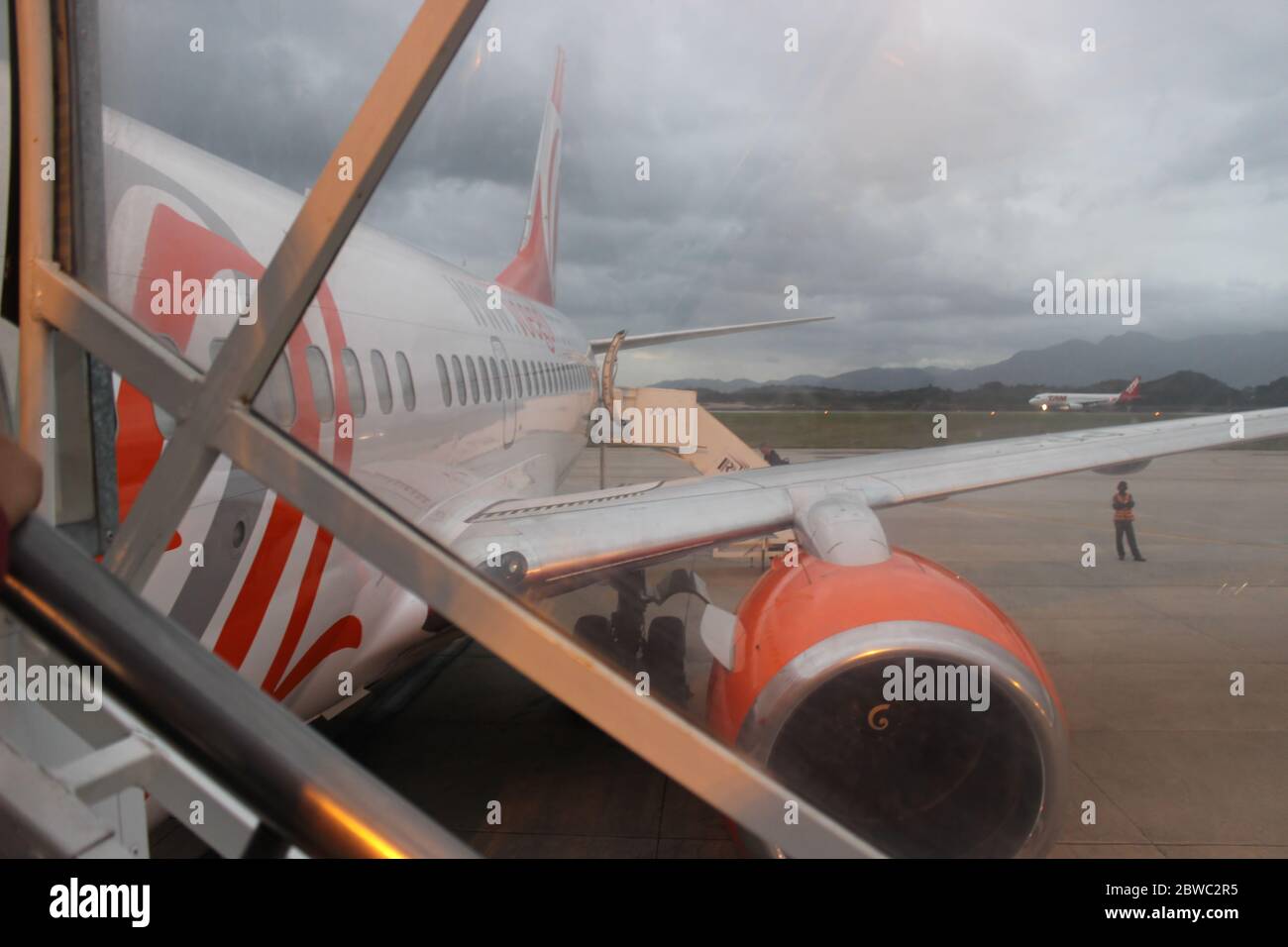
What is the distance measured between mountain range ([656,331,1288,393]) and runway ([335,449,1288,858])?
123cm

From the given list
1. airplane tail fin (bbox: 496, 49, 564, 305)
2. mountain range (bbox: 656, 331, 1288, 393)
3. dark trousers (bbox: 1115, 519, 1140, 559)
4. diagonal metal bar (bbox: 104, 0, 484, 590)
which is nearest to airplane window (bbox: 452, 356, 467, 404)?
airplane tail fin (bbox: 496, 49, 564, 305)

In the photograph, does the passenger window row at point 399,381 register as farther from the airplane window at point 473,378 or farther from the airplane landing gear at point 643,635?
the airplane landing gear at point 643,635

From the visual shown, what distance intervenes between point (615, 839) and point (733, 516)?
5.07ft

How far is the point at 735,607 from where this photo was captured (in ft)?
11.7

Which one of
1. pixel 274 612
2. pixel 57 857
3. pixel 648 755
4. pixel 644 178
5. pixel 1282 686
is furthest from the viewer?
pixel 1282 686

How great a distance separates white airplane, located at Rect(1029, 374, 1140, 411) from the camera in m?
2.42

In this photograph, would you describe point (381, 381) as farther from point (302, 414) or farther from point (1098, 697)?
point (1098, 697)

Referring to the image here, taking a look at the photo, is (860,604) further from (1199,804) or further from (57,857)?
(57,857)

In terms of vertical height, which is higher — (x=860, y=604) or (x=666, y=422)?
(x=666, y=422)

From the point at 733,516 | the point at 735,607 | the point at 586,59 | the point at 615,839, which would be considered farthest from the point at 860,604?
the point at 586,59

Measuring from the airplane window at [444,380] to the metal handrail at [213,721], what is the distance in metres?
3.39

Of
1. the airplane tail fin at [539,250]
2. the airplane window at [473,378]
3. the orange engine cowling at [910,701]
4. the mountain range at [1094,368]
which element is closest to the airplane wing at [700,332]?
the mountain range at [1094,368]

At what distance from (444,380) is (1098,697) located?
142 inches

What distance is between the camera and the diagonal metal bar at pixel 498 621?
3.56ft
